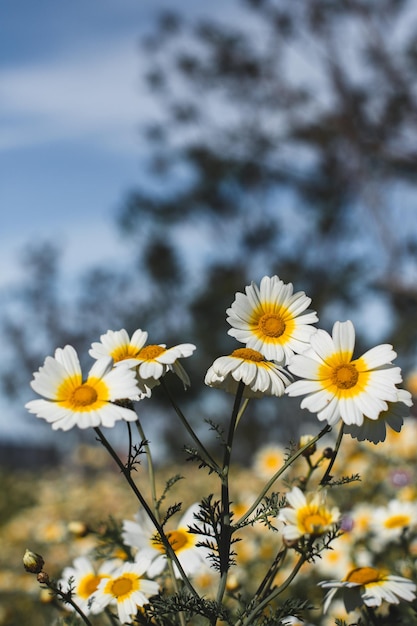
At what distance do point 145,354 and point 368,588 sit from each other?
536 millimetres

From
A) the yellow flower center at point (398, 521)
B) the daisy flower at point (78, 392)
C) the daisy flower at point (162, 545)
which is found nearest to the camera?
the daisy flower at point (78, 392)

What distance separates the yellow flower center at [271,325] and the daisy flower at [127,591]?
0.47 meters

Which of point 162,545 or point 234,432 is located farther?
point 162,545

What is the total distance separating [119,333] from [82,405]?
0.23 m

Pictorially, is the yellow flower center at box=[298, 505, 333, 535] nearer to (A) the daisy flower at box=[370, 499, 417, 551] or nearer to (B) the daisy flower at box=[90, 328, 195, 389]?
(B) the daisy flower at box=[90, 328, 195, 389]

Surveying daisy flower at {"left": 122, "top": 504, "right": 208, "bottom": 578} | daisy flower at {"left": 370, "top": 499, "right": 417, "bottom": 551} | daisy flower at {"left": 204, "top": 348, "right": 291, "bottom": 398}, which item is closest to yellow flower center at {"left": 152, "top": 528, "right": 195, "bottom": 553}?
daisy flower at {"left": 122, "top": 504, "right": 208, "bottom": 578}

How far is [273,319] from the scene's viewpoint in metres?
1.21

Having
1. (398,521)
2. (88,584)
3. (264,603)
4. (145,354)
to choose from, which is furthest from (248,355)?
(398,521)

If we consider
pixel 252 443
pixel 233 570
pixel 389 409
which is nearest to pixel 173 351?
pixel 389 409

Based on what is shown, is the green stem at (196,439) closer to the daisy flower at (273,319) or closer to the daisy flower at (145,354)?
the daisy flower at (145,354)

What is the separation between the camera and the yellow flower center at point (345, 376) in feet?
3.63

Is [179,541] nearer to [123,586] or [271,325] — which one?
[123,586]

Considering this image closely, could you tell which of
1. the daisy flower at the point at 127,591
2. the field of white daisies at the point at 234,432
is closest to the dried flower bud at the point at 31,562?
the field of white daisies at the point at 234,432

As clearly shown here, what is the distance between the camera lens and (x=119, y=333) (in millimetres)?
1285
